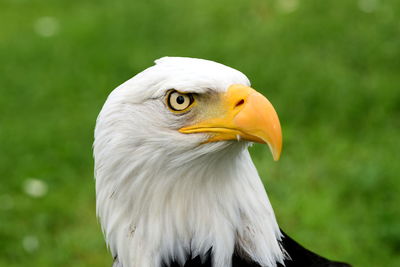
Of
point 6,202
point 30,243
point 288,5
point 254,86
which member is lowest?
point 30,243

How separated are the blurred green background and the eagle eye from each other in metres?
2.61

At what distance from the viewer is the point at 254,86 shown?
623cm

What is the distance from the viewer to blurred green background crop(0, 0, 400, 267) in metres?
4.95

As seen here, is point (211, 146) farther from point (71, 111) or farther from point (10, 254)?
point (71, 111)

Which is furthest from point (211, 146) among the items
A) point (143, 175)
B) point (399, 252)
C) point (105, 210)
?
point (399, 252)

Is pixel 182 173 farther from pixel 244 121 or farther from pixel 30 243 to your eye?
pixel 30 243

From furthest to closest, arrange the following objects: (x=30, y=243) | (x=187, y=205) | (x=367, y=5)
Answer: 1. (x=367, y=5)
2. (x=30, y=243)
3. (x=187, y=205)

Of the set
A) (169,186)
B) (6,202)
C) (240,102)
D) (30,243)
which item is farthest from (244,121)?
(6,202)

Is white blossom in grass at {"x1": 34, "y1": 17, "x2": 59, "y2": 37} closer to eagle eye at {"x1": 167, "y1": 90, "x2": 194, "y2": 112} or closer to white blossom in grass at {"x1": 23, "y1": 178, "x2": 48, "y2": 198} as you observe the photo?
white blossom in grass at {"x1": 23, "y1": 178, "x2": 48, "y2": 198}

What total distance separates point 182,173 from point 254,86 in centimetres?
383

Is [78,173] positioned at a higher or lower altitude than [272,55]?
→ lower

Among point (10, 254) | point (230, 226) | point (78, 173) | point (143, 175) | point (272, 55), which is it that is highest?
point (272, 55)

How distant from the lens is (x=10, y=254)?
490 cm

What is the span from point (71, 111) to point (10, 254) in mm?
1917
